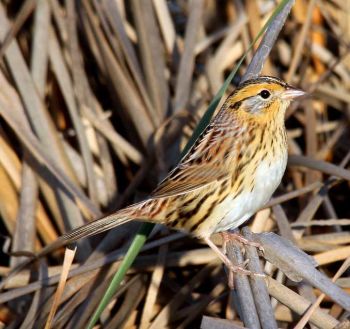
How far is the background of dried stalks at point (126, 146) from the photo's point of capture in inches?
136

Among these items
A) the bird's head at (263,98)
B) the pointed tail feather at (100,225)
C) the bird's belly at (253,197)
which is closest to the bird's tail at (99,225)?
the pointed tail feather at (100,225)

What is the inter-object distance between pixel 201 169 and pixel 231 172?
0.12 m

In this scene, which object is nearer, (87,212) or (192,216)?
(192,216)

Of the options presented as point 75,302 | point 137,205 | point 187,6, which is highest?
point 187,6

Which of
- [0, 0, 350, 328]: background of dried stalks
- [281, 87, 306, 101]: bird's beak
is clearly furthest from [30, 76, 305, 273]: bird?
[0, 0, 350, 328]: background of dried stalks

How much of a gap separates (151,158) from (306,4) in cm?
148

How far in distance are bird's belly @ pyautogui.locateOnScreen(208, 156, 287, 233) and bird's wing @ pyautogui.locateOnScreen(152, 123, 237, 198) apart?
0.11 metres

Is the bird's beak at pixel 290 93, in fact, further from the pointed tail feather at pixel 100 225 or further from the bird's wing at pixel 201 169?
the pointed tail feather at pixel 100 225

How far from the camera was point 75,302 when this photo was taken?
3385 millimetres

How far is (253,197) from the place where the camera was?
10.2 ft

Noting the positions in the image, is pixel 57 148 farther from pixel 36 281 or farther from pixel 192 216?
pixel 192 216

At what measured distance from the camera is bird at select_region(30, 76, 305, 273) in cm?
313

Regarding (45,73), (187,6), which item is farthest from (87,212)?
(187,6)

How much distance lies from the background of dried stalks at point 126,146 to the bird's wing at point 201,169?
0.38m
